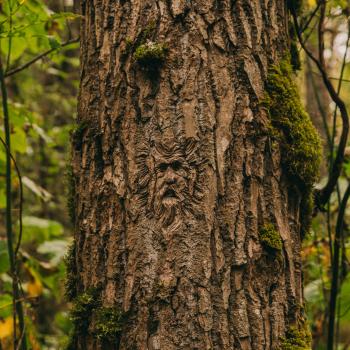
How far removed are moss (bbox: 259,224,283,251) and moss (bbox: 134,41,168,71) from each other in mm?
Answer: 698

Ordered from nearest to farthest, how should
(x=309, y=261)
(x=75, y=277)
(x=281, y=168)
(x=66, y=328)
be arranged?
(x=281, y=168) → (x=75, y=277) → (x=309, y=261) → (x=66, y=328)

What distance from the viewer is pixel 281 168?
1900 mm

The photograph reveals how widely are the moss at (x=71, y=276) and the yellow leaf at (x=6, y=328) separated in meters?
1.20

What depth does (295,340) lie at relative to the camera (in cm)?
179

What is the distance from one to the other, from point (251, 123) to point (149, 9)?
57cm

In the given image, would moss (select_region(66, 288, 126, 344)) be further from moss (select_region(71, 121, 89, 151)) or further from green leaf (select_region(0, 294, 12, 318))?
green leaf (select_region(0, 294, 12, 318))

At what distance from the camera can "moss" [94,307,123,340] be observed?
5.73 feet

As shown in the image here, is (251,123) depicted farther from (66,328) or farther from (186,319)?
(66,328)

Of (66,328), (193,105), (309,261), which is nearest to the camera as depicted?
(193,105)

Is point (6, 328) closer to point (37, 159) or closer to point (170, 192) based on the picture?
point (170, 192)

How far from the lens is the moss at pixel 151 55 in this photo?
180 centimetres

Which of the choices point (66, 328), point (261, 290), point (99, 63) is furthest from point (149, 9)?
point (66, 328)

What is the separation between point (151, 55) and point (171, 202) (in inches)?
20.9

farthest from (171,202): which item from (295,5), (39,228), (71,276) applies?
(39,228)
